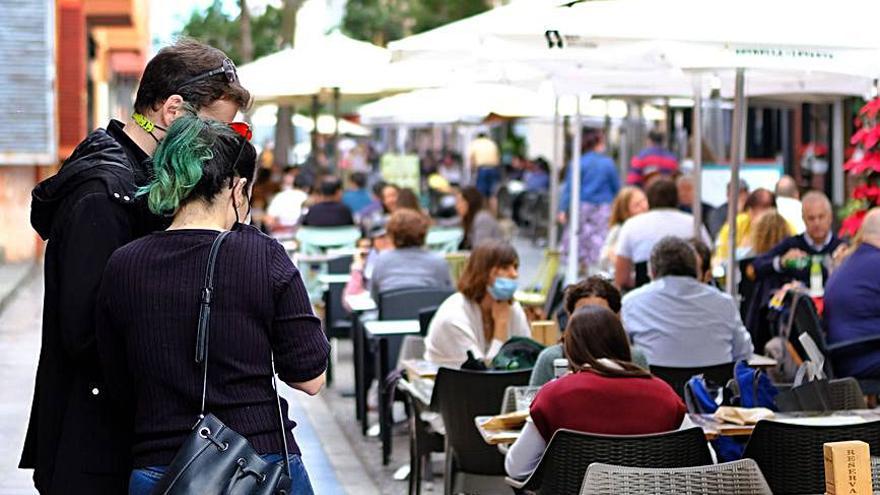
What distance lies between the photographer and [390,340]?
9961 mm

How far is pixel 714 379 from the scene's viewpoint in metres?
7.53

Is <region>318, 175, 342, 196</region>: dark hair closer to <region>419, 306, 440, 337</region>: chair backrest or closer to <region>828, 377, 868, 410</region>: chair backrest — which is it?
<region>419, 306, 440, 337</region>: chair backrest

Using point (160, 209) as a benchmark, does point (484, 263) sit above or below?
below

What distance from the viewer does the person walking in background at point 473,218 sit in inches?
620

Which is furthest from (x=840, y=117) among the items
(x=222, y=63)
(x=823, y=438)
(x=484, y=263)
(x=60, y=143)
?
(x=222, y=63)

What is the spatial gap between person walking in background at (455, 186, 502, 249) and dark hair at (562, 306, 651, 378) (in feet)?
32.1

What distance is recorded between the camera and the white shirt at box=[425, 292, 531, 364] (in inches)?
335

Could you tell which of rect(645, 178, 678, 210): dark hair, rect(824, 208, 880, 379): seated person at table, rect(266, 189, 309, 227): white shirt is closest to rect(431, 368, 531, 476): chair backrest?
rect(824, 208, 880, 379): seated person at table

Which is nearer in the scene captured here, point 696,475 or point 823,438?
point 696,475

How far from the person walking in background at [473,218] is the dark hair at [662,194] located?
8.90ft

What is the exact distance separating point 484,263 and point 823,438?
10.3 feet

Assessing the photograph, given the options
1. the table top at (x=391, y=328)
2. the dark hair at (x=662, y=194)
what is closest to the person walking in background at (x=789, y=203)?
the dark hair at (x=662, y=194)

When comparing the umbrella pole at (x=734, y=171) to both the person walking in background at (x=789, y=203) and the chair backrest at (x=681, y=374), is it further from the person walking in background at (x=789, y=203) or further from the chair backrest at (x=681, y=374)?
the person walking in background at (x=789, y=203)

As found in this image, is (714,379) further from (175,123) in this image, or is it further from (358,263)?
(358,263)
